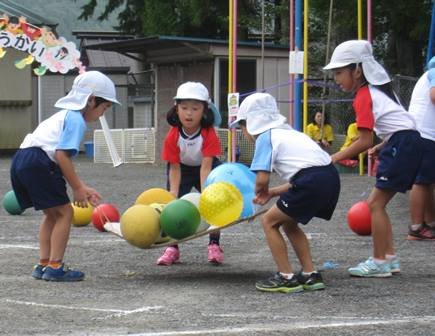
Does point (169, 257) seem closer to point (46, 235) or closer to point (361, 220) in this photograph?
point (46, 235)

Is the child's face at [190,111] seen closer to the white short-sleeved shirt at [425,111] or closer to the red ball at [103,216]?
the red ball at [103,216]

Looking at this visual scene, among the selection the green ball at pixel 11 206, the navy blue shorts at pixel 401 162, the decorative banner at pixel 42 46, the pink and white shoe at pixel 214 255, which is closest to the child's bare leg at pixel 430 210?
the navy blue shorts at pixel 401 162

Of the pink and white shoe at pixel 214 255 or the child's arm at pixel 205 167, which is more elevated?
the child's arm at pixel 205 167

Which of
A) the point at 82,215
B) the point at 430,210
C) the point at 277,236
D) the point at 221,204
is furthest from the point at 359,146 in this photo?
the point at 82,215

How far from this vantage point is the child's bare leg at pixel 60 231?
26.0ft

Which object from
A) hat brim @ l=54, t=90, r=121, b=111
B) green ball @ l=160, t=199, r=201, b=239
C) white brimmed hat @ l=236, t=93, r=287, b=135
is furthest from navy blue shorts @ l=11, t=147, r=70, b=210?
white brimmed hat @ l=236, t=93, r=287, b=135

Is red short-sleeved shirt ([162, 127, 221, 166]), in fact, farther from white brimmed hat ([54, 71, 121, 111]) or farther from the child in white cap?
the child in white cap

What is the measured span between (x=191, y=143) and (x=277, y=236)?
1677 mm

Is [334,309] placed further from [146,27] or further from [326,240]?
[146,27]

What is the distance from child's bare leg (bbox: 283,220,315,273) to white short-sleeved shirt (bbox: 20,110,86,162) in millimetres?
1676

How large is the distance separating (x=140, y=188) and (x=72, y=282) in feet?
34.1

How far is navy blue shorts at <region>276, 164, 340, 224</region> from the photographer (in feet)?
24.1

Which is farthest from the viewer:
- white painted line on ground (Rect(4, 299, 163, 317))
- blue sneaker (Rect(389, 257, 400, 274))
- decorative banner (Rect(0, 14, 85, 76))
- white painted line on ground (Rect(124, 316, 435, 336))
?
decorative banner (Rect(0, 14, 85, 76))

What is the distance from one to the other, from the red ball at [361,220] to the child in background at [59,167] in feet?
11.9
